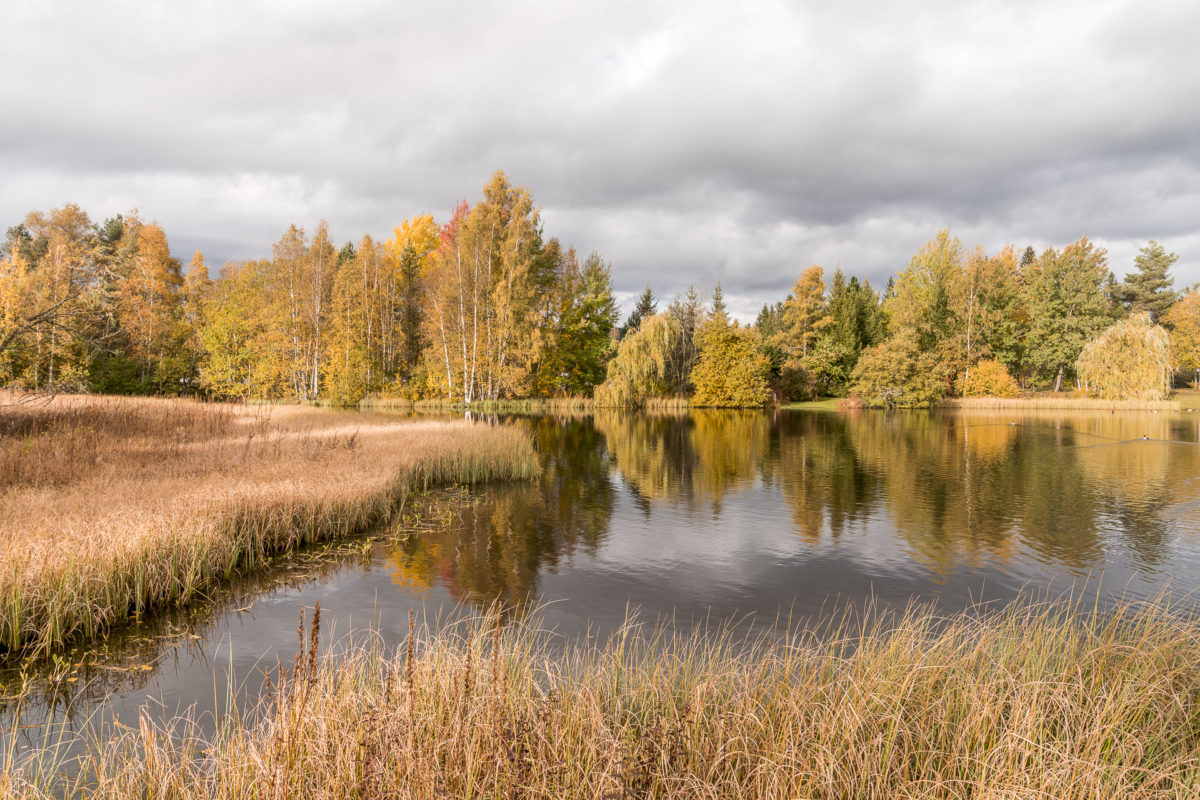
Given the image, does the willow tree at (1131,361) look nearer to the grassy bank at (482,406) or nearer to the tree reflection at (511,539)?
the grassy bank at (482,406)

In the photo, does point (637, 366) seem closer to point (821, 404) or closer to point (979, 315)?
point (821, 404)

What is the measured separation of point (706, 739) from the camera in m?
3.85

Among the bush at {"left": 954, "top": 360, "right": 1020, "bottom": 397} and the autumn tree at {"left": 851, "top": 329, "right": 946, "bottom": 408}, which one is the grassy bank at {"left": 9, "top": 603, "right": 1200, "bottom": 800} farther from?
the bush at {"left": 954, "top": 360, "right": 1020, "bottom": 397}

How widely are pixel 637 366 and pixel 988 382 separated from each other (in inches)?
1342

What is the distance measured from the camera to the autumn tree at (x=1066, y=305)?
5622 cm

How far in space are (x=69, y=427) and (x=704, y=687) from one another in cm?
1862

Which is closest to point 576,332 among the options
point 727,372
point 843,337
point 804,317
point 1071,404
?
point 727,372

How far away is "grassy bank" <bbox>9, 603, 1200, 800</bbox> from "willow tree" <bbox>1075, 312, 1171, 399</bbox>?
57.7 metres

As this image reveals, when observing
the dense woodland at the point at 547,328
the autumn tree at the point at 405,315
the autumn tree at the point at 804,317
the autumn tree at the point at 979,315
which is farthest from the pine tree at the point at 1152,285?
the autumn tree at the point at 405,315

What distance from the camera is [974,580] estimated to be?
33.5 ft

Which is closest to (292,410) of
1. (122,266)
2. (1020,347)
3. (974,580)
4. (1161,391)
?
(122,266)

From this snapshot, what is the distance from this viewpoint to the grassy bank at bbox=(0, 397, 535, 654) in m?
7.14

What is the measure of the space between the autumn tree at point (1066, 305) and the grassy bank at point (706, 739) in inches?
2565

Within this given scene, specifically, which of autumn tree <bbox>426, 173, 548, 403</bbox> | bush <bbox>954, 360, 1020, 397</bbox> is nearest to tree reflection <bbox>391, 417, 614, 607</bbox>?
autumn tree <bbox>426, 173, 548, 403</bbox>
